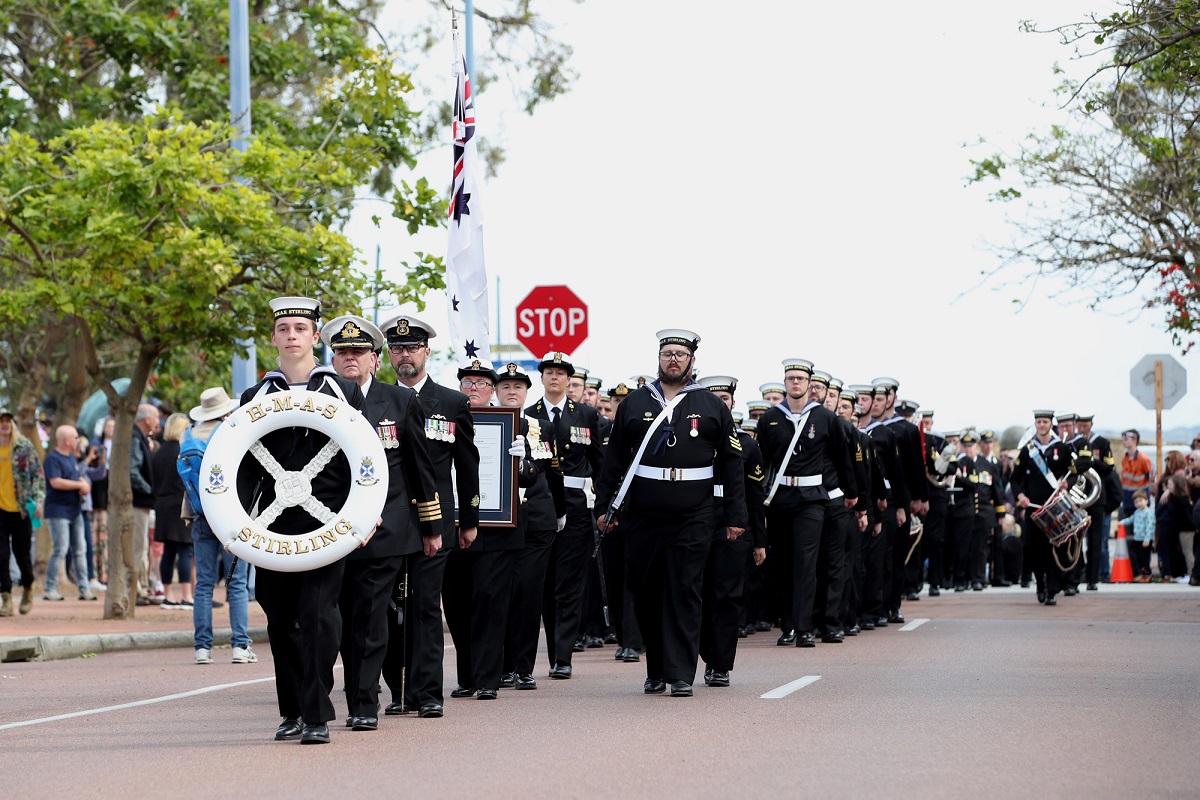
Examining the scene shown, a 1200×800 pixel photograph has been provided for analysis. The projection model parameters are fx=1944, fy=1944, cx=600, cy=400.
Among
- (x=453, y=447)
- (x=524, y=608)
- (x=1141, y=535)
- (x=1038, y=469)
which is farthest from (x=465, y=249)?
(x=1141, y=535)

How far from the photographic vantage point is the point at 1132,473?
3188cm

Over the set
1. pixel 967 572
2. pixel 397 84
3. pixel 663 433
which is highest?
pixel 397 84

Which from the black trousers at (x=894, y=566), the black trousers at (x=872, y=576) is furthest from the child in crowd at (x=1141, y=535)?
the black trousers at (x=872, y=576)

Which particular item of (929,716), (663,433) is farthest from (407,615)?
(929,716)

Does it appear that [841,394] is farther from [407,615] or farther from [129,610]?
[407,615]

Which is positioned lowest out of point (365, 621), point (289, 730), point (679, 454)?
point (289, 730)

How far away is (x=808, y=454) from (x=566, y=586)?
339 centimetres

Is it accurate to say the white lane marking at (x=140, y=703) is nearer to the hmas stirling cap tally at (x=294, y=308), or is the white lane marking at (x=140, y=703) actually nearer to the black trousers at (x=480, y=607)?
the black trousers at (x=480, y=607)

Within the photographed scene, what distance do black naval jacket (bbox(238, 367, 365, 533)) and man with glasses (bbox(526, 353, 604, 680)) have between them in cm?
462

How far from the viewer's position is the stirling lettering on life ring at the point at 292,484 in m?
9.33

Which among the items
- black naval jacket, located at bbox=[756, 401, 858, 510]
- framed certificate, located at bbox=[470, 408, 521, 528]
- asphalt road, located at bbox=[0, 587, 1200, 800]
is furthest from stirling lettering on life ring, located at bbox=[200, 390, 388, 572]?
black naval jacket, located at bbox=[756, 401, 858, 510]

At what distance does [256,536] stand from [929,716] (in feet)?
12.5

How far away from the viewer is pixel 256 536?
30.6ft

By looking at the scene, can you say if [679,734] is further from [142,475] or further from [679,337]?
[142,475]
